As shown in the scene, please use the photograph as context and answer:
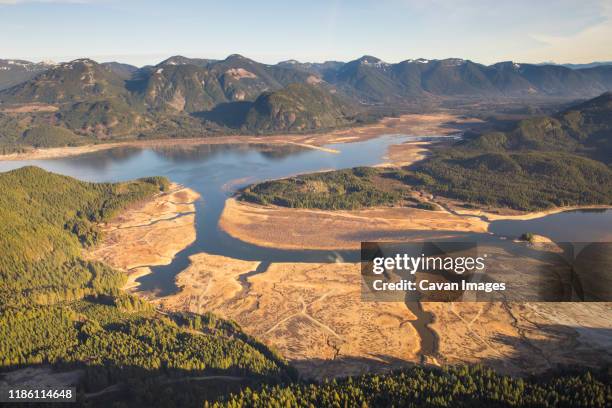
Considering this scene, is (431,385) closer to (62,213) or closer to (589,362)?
(589,362)

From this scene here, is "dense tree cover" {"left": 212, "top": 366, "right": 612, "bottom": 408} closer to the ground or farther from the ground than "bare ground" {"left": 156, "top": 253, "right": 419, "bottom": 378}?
farther from the ground

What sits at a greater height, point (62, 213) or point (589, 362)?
point (62, 213)

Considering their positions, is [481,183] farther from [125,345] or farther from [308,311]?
[125,345]

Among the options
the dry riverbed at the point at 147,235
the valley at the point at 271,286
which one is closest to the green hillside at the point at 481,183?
the valley at the point at 271,286

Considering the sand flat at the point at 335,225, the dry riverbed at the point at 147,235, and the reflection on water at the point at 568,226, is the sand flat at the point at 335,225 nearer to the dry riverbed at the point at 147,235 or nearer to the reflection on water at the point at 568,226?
the reflection on water at the point at 568,226

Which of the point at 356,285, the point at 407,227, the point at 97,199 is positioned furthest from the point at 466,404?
the point at 97,199

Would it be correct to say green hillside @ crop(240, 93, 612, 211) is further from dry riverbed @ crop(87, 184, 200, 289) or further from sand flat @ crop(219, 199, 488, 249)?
dry riverbed @ crop(87, 184, 200, 289)

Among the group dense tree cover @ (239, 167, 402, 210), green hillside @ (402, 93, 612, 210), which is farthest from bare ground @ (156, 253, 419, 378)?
green hillside @ (402, 93, 612, 210)
